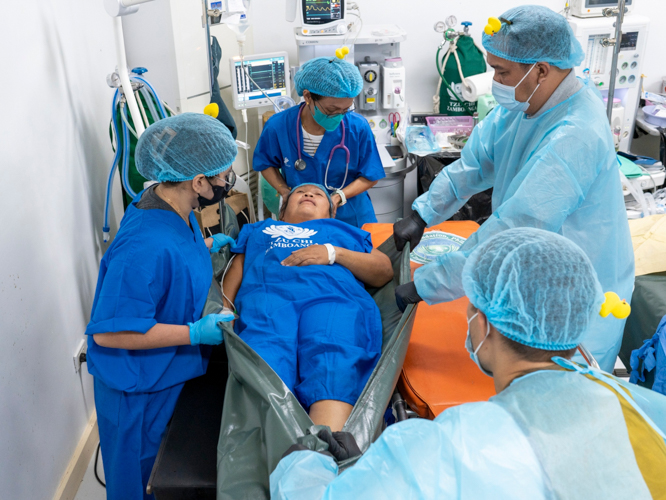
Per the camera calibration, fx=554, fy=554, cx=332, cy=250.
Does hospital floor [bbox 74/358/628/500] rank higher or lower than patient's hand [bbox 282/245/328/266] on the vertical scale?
lower

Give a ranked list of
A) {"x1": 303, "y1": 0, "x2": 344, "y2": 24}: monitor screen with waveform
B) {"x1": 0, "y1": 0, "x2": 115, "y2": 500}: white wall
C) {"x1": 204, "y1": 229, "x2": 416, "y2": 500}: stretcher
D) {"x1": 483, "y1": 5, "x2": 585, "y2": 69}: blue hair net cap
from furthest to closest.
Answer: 1. {"x1": 303, "y1": 0, "x2": 344, "y2": 24}: monitor screen with waveform
2. {"x1": 0, "y1": 0, "x2": 115, "y2": 500}: white wall
3. {"x1": 483, "y1": 5, "x2": 585, "y2": 69}: blue hair net cap
4. {"x1": 204, "y1": 229, "x2": 416, "y2": 500}: stretcher

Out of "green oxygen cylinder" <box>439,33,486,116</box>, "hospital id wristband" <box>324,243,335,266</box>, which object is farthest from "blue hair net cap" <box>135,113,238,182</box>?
"green oxygen cylinder" <box>439,33,486,116</box>

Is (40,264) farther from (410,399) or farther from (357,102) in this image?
(357,102)

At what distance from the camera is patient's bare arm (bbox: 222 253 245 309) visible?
6.69 feet

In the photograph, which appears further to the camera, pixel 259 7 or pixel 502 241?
pixel 259 7

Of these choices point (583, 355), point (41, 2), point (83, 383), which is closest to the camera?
point (583, 355)

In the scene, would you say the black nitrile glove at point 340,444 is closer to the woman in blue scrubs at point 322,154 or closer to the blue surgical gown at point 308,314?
the blue surgical gown at point 308,314

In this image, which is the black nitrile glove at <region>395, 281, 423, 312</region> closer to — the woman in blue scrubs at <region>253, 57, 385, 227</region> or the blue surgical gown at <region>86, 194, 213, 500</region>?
the blue surgical gown at <region>86, 194, 213, 500</region>

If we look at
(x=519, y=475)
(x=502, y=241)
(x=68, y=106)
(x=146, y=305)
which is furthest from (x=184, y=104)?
(x=519, y=475)

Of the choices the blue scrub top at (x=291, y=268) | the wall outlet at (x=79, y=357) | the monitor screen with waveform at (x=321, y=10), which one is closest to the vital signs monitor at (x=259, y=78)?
the monitor screen with waveform at (x=321, y=10)

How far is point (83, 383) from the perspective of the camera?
2258mm

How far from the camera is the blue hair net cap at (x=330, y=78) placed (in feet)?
7.11

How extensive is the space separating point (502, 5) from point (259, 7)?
1655mm

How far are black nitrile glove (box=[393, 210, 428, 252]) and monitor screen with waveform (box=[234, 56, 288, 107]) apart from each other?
1.58 meters
